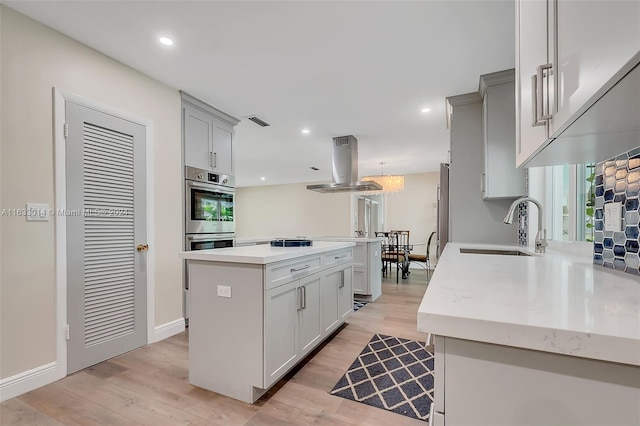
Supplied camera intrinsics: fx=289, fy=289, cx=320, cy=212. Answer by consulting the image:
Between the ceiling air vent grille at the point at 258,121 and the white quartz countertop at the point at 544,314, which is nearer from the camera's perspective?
the white quartz countertop at the point at 544,314

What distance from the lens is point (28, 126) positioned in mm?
1887

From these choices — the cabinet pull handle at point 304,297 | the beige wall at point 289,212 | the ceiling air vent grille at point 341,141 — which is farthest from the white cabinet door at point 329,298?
the beige wall at point 289,212

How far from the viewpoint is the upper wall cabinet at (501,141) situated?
2438 millimetres

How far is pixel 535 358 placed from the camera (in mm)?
507

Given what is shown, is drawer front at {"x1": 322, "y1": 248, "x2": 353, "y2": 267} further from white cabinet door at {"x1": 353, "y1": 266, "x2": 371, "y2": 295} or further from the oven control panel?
the oven control panel

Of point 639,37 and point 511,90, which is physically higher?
point 511,90

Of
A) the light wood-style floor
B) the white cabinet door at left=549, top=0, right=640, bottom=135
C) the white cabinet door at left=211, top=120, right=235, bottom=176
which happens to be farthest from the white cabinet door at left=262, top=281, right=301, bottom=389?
the white cabinet door at left=211, top=120, right=235, bottom=176

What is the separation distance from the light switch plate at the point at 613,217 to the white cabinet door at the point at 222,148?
10.8 ft

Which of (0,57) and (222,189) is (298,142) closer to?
(222,189)

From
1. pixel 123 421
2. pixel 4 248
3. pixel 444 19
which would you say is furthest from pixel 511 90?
pixel 4 248

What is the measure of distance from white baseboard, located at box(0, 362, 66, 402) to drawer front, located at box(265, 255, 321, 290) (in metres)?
1.64

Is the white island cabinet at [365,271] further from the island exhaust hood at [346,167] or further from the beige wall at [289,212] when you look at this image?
the beige wall at [289,212]

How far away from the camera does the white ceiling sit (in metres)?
1.83

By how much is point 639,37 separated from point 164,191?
3088 millimetres
